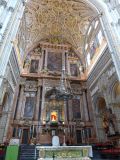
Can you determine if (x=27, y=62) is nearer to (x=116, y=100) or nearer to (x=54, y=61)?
(x=54, y=61)

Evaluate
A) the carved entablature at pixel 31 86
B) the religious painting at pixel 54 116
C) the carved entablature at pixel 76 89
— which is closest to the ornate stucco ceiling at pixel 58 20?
the carved entablature at pixel 31 86

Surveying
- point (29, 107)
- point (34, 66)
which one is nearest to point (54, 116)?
point (29, 107)

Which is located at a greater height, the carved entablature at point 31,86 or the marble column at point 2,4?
the marble column at point 2,4

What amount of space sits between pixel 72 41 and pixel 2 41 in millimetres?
13519

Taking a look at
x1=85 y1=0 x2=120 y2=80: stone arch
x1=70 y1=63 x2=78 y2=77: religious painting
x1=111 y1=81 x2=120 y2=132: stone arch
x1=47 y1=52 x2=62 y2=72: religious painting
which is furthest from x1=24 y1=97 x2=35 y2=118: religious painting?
x1=85 y1=0 x2=120 y2=80: stone arch

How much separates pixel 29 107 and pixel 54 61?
7248 millimetres

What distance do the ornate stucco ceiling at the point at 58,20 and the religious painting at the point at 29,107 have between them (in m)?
7.45

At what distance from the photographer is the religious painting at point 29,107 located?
15.6m

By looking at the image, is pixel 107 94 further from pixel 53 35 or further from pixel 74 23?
pixel 53 35

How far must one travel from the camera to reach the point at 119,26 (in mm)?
10266

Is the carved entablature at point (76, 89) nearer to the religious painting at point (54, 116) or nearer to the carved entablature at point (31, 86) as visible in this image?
the religious painting at point (54, 116)

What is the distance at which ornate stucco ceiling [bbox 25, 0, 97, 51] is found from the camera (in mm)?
16656

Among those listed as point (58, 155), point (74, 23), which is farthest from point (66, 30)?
point (58, 155)

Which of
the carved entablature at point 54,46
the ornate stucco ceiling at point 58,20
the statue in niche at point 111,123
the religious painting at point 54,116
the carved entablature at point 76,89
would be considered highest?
the ornate stucco ceiling at point 58,20
